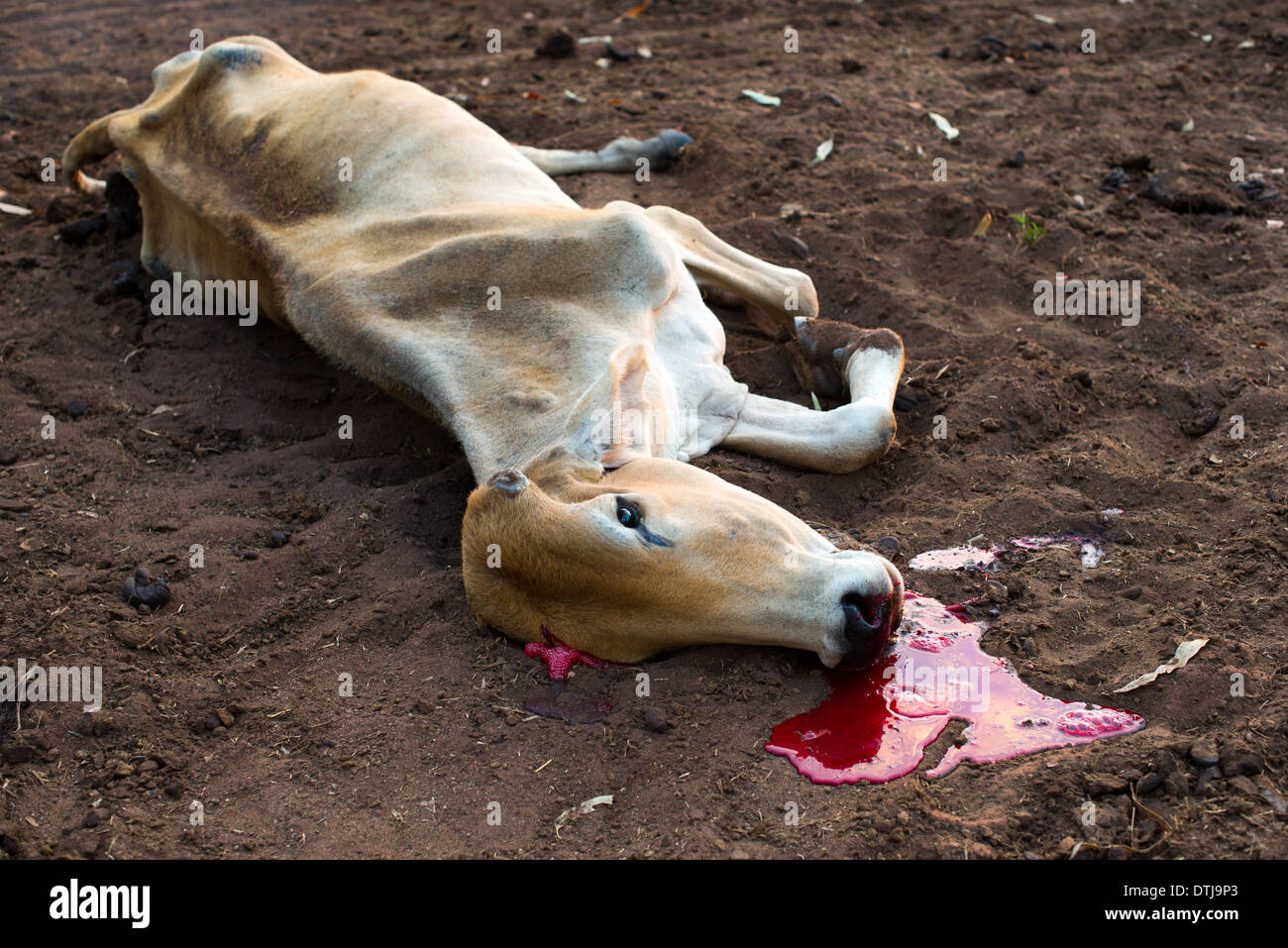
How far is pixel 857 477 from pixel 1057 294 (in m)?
1.76

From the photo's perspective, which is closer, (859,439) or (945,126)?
(859,439)

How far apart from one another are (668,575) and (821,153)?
14.3ft

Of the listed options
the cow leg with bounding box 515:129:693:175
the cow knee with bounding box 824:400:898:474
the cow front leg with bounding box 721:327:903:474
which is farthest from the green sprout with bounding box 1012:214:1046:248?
the cow leg with bounding box 515:129:693:175

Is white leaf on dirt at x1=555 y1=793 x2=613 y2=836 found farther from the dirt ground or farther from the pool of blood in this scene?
the pool of blood

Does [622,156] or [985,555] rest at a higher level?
[622,156]

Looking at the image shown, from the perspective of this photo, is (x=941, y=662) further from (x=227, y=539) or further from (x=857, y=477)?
(x=227, y=539)

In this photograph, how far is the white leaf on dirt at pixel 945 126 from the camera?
289 inches

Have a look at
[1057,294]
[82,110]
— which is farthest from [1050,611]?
[82,110]

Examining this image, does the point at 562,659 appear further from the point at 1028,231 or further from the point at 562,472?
the point at 1028,231

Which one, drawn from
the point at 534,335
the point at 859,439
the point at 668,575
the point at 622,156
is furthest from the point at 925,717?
the point at 622,156

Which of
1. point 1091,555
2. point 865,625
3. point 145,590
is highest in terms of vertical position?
point 865,625

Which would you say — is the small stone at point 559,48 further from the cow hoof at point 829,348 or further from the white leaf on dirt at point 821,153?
the cow hoof at point 829,348

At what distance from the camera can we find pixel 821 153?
7184mm

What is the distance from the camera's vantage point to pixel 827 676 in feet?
12.0
